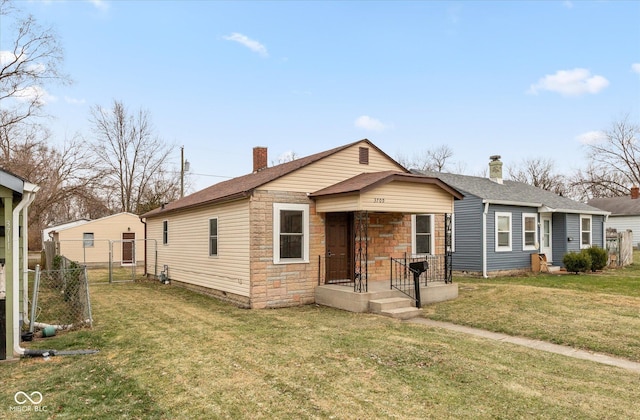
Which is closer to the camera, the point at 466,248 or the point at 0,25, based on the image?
the point at 466,248

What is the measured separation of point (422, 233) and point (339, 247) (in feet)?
9.68

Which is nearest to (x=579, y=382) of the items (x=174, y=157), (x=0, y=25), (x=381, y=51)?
(x=381, y=51)

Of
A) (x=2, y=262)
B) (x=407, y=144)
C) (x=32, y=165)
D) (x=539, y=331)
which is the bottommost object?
(x=539, y=331)

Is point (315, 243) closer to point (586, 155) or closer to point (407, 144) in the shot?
point (407, 144)

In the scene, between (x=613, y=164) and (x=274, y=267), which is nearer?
(x=274, y=267)

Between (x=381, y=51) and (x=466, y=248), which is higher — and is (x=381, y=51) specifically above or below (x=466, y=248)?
above

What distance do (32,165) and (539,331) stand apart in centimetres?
2748

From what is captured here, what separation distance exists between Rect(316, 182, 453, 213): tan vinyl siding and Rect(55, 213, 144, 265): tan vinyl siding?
18.5 meters

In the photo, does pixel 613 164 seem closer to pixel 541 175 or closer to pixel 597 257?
pixel 541 175

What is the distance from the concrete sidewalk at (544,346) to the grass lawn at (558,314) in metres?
0.21

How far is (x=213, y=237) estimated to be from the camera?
40.2ft

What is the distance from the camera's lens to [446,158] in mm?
48500

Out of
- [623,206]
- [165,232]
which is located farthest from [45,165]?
[623,206]

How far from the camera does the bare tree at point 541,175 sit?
4609 centimetres
